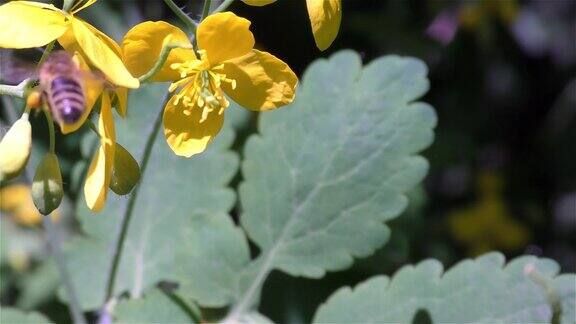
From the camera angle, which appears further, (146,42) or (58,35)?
(146,42)

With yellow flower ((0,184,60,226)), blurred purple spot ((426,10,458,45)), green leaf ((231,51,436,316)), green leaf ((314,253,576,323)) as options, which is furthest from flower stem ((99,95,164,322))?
blurred purple spot ((426,10,458,45))

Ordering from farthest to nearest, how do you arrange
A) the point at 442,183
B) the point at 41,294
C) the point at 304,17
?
1. the point at 442,183
2. the point at 304,17
3. the point at 41,294

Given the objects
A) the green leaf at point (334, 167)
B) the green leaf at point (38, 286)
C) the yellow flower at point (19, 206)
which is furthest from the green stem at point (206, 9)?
the yellow flower at point (19, 206)

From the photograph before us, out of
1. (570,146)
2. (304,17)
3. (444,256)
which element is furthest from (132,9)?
(570,146)

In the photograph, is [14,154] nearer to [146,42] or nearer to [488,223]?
[146,42]

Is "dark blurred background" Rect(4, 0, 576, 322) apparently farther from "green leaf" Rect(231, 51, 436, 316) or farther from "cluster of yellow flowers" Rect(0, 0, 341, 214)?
"cluster of yellow flowers" Rect(0, 0, 341, 214)

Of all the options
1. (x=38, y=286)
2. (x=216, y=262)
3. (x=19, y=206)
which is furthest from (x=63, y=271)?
(x=19, y=206)

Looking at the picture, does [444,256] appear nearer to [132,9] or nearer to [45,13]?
[132,9]
